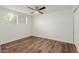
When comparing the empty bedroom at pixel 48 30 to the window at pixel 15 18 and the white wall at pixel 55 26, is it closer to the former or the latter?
the white wall at pixel 55 26

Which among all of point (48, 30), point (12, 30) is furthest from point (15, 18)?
point (48, 30)

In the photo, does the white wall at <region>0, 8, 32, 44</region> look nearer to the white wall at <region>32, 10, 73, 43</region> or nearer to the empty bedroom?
the empty bedroom

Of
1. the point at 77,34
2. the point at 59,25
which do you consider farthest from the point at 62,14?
the point at 77,34

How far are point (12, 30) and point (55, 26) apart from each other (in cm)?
172

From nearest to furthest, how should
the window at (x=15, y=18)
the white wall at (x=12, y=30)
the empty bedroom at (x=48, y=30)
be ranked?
the empty bedroom at (x=48, y=30), the white wall at (x=12, y=30), the window at (x=15, y=18)

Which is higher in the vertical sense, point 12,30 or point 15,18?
point 15,18

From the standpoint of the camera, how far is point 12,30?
2.87 meters

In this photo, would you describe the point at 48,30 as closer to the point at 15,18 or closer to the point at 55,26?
the point at 55,26

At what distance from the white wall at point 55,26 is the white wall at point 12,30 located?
26 centimetres

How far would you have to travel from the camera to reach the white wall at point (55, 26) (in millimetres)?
1988

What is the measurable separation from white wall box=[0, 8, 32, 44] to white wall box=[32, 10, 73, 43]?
0.86 ft

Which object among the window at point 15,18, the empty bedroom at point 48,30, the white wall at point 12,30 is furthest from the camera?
the window at point 15,18

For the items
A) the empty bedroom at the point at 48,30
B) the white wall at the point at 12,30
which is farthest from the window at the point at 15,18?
the empty bedroom at the point at 48,30
